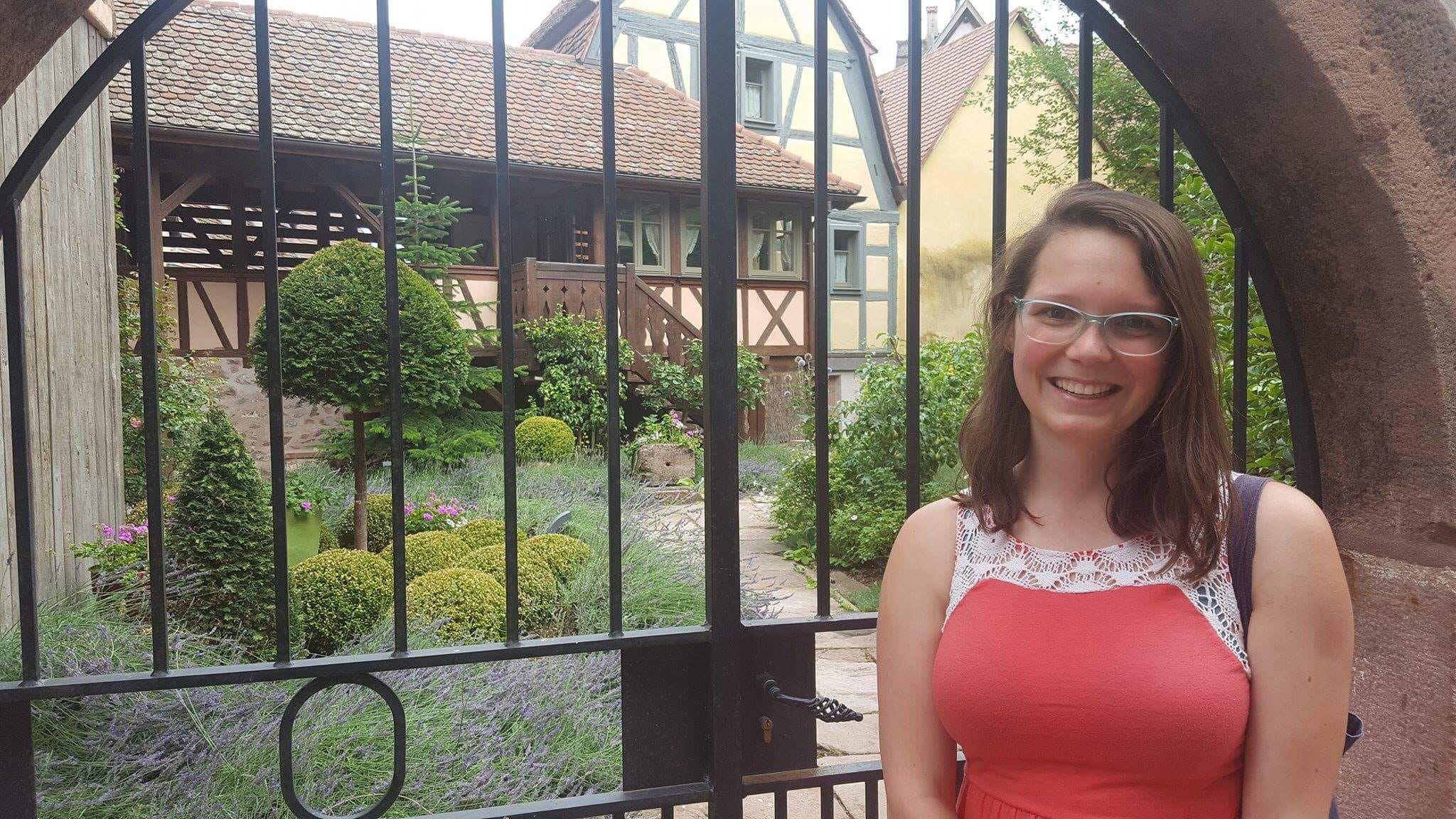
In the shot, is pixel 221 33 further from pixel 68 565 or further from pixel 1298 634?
pixel 1298 634

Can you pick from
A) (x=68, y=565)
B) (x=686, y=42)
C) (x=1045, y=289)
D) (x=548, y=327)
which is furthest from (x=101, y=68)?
(x=686, y=42)

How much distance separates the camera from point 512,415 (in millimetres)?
1349

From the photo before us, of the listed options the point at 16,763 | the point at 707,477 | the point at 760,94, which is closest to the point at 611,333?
the point at 707,477

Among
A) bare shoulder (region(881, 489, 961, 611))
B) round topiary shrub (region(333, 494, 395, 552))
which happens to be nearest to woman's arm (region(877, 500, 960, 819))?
bare shoulder (region(881, 489, 961, 611))

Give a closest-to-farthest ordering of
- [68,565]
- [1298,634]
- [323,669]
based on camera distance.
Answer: [1298,634] → [323,669] → [68,565]

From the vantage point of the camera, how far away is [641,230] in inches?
510

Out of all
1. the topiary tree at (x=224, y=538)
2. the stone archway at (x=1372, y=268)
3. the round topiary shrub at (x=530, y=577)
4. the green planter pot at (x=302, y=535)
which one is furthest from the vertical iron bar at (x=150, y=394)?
the green planter pot at (x=302, y=535)

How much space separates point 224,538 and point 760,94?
1178 centimetres

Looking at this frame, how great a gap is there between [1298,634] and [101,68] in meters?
1.56

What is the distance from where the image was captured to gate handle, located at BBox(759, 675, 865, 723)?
4.64 feet

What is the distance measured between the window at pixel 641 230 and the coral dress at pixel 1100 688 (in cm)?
1198

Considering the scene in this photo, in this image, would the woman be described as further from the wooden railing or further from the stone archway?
the wooden railing

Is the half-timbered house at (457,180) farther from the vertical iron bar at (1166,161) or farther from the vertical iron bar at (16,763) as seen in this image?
the vertical iron bar at (16,763)

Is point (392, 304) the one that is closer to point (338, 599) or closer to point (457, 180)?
point (338, 599)
